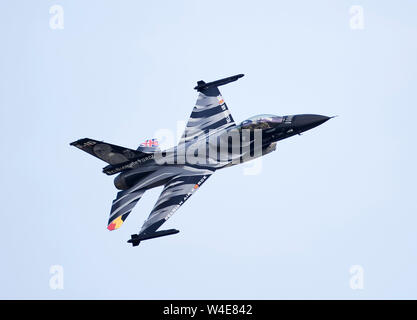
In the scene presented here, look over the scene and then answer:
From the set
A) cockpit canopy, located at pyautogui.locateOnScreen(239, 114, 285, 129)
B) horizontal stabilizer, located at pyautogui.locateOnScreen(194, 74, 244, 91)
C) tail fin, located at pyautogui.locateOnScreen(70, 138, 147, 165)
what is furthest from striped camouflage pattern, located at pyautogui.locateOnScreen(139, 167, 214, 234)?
horizontal stabilizer, located at pyautogui.locateOnScreen(194, 74, 244, 91)

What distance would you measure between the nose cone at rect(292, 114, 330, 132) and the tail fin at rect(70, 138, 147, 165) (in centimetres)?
838

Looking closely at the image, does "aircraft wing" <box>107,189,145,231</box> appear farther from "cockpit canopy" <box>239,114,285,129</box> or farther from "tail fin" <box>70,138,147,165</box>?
"cockpit canopy" <box>239,114,285,129</box>

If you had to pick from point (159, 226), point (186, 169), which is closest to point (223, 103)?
point (186, 169)

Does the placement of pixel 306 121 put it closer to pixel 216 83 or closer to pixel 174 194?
pixel 216 83

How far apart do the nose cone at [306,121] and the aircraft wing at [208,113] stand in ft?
14.0

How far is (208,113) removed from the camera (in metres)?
53.2

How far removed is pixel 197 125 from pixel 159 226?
8143 mm

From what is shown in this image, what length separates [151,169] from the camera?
50.4m

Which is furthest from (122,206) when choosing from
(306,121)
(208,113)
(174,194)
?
(306,121)

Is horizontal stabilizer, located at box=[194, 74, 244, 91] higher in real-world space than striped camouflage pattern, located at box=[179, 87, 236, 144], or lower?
higher

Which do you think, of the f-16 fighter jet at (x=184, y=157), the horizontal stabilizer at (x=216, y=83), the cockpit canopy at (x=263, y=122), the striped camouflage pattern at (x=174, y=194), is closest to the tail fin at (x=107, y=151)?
the f-16 fighter jet at (x=184, y=157)

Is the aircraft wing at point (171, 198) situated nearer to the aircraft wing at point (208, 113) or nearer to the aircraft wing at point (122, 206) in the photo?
the aircraft wing at point (122, 206)

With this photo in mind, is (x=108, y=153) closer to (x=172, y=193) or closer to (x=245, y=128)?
(x=172, y=193)

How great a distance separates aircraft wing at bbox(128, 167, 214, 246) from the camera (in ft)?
153
